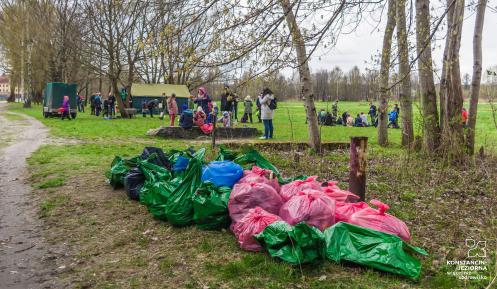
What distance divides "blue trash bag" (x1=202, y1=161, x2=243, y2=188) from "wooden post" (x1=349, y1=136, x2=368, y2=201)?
1413 millimetres

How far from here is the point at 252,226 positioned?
432 centimetres

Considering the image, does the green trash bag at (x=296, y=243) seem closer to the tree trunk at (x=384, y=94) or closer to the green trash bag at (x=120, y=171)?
the green trash bag at (x=120, y=171)

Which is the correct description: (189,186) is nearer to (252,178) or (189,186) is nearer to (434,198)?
(252,178)

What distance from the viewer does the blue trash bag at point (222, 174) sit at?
18.0 feet

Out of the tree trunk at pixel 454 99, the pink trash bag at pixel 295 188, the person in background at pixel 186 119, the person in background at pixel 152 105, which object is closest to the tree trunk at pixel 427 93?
the tree trunk at pixel 454 99

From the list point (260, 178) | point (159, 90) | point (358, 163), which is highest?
point (159, 90)

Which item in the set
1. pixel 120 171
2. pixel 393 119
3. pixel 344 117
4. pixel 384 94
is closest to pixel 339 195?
pixel 120 171

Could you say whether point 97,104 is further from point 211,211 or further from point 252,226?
point 252,226

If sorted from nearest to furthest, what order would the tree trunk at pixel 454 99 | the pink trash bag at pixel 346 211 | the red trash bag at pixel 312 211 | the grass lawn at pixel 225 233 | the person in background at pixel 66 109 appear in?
1. the grass lawn at pixel 225 233
2. the red trash bag at pixel 312 211
3. the pink trash bag at pixel 346 211
4. the tree trunk at pixel 454 99
5. the person in background at pixel 66 109

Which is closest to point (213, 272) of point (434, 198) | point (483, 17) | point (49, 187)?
point (434, 198)

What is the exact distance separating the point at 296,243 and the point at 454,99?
22.4 ft

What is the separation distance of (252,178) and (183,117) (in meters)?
10.1

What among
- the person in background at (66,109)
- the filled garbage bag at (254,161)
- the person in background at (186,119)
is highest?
the person in background at (66,109)

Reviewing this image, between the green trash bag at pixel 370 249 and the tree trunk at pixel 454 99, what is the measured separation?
4.45 m
